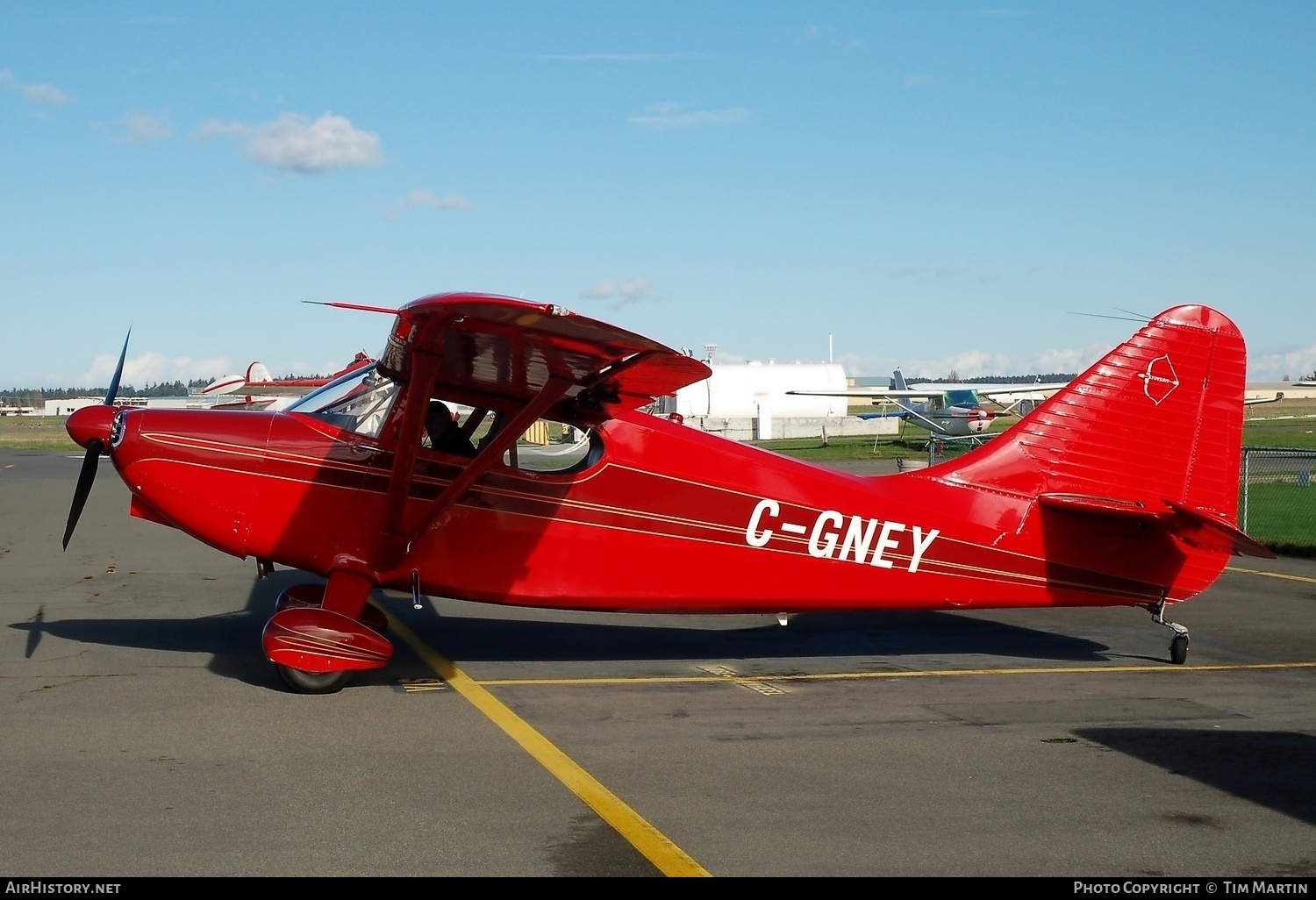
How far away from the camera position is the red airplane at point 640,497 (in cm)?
789

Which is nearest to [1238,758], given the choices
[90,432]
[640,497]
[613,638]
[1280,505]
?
[640,497]

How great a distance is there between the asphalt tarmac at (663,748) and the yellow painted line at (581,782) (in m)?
0.02

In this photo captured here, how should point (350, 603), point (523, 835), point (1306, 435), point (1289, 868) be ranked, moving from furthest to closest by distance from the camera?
point (1306, 435) → point (350, 603) → point (523, 835) → point (1289, 868)

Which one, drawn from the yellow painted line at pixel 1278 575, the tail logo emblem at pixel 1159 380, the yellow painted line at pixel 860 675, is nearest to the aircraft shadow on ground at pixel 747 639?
the yellow painted line at pixel 860 675

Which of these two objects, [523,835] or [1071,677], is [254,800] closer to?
[523,835]

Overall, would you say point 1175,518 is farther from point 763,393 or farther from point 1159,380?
point 763,393

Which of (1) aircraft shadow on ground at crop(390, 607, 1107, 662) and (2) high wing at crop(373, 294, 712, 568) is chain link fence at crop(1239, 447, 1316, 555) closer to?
(1) aircraft shadow on ground at crop(390, 607, 1107, 662)

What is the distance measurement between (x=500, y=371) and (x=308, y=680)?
2.34 meters

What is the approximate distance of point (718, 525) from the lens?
849cm

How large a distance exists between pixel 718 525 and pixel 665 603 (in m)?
0.69

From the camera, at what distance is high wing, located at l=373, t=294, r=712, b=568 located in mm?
6578

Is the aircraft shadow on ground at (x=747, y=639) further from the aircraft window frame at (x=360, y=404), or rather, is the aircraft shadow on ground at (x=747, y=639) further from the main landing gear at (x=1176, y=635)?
the aircraft window frame at (x=360, y=404)

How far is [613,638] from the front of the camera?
9.96m
